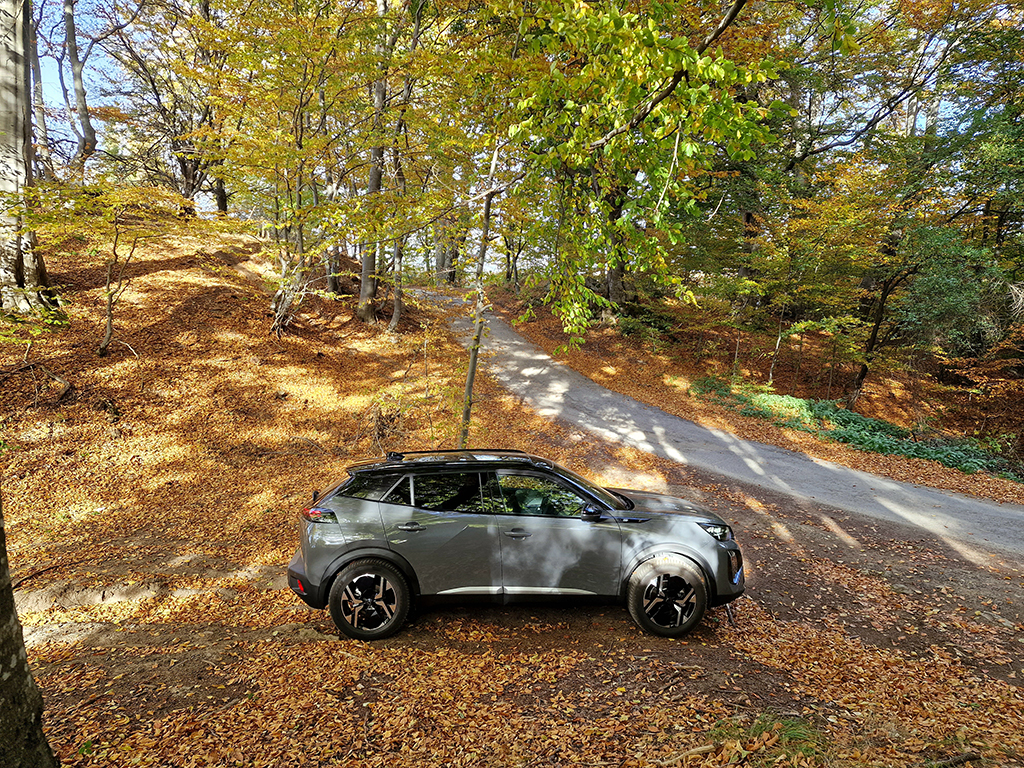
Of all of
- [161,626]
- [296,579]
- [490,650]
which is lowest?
[161,626]

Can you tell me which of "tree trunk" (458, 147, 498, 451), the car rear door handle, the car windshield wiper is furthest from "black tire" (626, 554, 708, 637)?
"tree trunk" (458, 147, 498, 451)

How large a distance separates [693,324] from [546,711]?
1561 centimetres

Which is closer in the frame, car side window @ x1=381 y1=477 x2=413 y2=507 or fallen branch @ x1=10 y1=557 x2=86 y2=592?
car side window @ x1=381 y1=477 x2=413 y2=507

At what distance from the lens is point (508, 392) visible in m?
14.1

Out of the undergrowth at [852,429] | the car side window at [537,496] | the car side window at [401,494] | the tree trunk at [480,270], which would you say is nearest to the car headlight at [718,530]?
the car side window at [537,496]

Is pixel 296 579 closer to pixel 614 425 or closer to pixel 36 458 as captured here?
pixel 36 458

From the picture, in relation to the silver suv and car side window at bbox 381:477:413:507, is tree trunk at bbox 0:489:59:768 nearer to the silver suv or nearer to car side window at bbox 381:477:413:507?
the silver suv

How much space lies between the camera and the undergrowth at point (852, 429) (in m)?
10.6

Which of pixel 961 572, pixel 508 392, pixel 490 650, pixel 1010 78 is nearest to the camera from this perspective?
pixel 490 650

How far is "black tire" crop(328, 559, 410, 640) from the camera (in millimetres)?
4148

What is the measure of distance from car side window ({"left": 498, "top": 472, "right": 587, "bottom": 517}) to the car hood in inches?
19.1

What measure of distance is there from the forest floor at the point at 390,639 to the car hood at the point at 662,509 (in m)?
1.09

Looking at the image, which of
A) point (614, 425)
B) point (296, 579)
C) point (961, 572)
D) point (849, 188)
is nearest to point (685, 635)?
point (296, 579)

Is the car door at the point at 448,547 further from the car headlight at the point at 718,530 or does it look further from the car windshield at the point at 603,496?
the car headlight at the point at 718,530
